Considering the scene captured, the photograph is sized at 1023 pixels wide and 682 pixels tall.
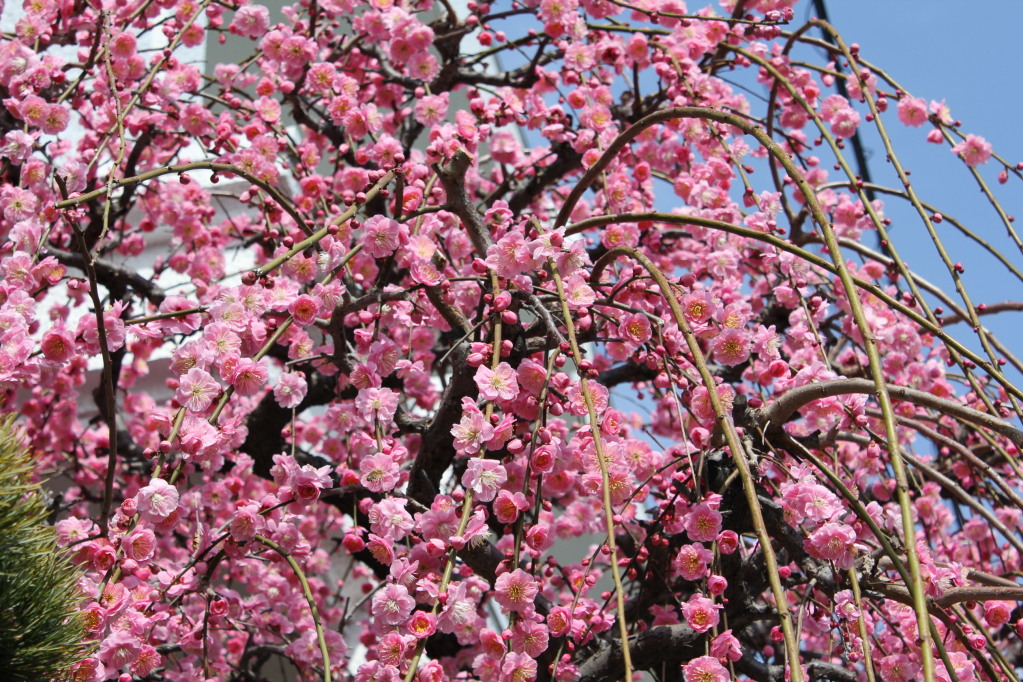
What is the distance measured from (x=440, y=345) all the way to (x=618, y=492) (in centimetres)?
119

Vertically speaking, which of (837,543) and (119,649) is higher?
(837,543)

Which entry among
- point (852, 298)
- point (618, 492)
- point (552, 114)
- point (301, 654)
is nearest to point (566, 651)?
point (618, 492)

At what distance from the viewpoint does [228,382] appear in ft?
5.25

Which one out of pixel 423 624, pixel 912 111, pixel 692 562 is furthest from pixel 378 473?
pixel 912 111

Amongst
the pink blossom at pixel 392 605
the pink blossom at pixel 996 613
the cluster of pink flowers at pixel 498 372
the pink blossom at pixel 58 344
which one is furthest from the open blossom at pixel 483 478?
the pink blossom at pixel 996 613

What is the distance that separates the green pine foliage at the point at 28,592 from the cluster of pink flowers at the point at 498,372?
0.15 metres

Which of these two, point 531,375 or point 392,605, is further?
point 531,375

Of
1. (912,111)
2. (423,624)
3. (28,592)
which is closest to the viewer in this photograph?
(28,592)

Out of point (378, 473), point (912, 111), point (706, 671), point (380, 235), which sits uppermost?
point (912, 111)

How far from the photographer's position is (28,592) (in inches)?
44.6

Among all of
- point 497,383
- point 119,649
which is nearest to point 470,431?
point 497,383

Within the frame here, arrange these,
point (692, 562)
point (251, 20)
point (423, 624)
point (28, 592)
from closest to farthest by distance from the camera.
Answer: point (28, 592), point (423, 624), point (692, 562), point (251, 20)

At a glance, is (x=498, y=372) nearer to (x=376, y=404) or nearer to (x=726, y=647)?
(x=376, y=404)

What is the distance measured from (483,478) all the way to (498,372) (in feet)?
0.65
